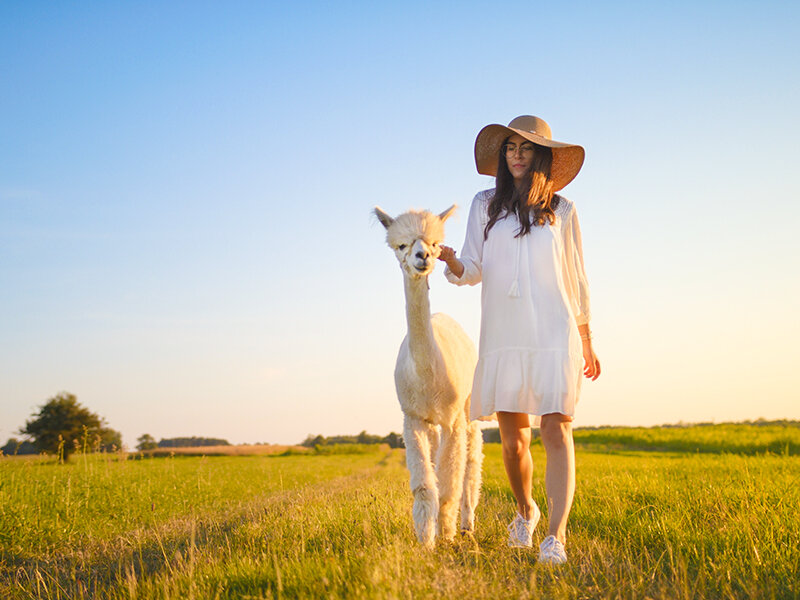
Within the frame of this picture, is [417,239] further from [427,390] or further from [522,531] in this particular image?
[522,531]

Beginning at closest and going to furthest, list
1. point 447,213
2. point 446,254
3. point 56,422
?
point 446,254 < point 447,213 < point 56,422

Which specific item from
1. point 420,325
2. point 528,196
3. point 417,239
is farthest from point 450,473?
point 528,196

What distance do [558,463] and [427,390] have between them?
114 cm

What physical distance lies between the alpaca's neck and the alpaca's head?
19 cm

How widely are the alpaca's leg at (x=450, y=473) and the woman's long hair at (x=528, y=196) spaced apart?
1626 millimetres

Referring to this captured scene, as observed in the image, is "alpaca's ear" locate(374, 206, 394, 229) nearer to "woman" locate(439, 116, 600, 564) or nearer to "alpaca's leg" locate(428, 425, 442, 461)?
"woman" locate(439, 116, 600, 564)

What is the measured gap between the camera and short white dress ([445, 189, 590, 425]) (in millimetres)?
4125

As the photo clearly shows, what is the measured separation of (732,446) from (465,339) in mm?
24774

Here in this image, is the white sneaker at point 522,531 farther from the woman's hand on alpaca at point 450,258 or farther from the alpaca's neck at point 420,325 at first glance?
the woman's hand on alpaca at point 450,258

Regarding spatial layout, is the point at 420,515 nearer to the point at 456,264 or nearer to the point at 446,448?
the point at 446,448

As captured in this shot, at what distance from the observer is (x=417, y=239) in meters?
4.23

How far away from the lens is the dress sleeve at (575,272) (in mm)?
4492

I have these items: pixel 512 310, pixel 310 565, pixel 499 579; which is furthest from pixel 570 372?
pixel 310 565

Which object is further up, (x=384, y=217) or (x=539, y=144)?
(x=539, y=144)
